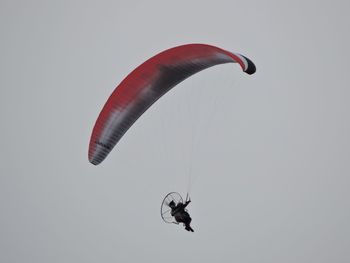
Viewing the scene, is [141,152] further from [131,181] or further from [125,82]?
[125,82]

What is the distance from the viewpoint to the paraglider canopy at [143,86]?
63.7 feet

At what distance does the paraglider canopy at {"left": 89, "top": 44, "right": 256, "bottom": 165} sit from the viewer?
63.7ft

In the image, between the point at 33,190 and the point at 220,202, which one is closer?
the point at 220,202

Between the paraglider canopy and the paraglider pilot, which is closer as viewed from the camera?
the paraglider canopy

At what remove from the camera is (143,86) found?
2070 cm

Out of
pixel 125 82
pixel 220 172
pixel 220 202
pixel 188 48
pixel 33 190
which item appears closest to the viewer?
pixel 188 48

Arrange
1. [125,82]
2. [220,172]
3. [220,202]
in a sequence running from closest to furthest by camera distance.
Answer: [125,82], [220,202], [220,172]

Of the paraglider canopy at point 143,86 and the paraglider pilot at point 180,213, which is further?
the paraglider pilot at point 180,213

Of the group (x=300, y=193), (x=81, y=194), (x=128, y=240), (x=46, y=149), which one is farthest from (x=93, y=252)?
(x=46, y=149)

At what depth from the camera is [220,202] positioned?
88000mm

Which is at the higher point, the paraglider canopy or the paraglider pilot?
the paraglider canopy

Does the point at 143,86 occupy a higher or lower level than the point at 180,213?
higher

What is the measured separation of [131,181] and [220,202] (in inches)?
1013

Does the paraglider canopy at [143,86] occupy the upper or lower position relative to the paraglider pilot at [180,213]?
upper
